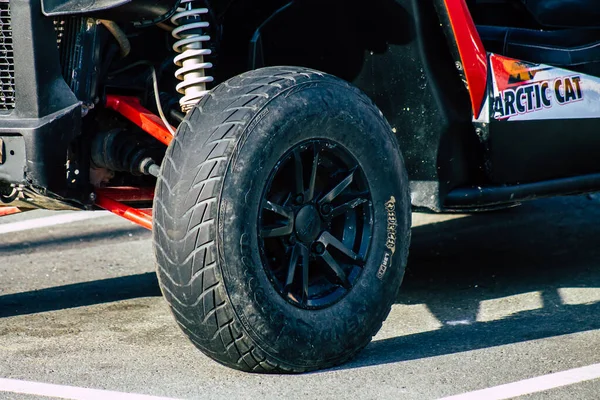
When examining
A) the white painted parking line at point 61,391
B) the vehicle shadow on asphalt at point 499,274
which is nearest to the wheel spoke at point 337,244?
the vehicle shadow on asphalt at point 499,274

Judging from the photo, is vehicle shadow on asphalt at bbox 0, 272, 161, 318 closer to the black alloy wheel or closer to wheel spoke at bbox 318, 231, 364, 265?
the black alloy wheel

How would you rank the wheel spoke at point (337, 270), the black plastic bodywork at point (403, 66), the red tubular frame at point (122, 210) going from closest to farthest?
the wheel spoke at point (337, 270), the red tubular frame at point (122, 210), the black plastic bodywork at point (403, 66)

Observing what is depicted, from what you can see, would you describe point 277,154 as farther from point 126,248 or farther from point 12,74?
point 126,248

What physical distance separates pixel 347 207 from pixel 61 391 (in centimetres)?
127

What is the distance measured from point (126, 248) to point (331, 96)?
2.95m

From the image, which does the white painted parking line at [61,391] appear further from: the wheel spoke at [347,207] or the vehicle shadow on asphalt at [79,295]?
the vehicle shadow on asphalt at [79,295]

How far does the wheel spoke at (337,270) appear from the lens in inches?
153

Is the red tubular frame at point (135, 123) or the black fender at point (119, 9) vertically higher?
Result: the black fender at point (119, 9)

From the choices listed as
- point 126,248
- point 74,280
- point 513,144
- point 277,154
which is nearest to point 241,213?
point 277,154

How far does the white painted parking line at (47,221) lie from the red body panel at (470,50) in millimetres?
3687

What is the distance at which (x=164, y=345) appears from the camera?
4.25m

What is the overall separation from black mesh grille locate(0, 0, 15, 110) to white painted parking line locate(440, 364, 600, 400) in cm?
192

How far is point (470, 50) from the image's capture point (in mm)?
4488

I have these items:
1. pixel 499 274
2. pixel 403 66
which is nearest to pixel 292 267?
pixel 403 66
